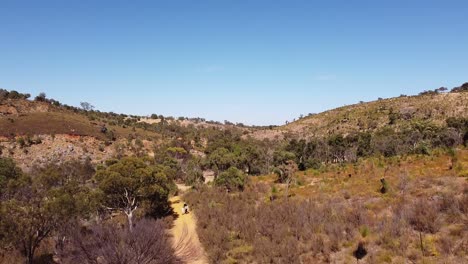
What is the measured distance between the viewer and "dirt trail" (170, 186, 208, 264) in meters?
17.4

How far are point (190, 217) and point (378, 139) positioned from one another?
32.1 m

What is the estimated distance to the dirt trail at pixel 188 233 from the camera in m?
17.4

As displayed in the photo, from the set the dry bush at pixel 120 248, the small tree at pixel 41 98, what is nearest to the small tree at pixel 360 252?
the dry bush at pixel 120 248

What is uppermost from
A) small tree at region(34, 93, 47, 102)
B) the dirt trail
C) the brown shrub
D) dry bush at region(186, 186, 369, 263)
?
small tree at region(34, 93, 47, 102)

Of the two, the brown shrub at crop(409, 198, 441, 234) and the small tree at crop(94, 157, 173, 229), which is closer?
the brown shrub at crop(409, 198, 441, 234)

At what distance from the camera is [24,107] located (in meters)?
84.4

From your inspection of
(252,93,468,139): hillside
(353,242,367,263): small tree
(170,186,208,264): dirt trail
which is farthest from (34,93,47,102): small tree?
(353,242,367,263): small tree

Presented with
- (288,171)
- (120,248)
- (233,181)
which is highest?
(288,171)

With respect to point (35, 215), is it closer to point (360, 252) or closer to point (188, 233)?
point (188, 233)

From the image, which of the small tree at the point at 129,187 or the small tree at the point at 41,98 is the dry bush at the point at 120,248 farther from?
the small tree at the point at 41,98

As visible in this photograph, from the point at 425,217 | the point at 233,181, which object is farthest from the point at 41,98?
the point at 425,217

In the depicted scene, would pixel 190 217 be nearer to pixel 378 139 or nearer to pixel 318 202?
pixel 318 202

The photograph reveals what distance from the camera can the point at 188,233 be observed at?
21.8 meters

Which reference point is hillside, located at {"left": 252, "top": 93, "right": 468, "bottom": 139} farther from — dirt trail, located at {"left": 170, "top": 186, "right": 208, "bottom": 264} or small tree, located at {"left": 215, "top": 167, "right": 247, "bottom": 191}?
dirt trail, located at {"left": 170, "top": 186, "right": 208, "bottom": 264}
